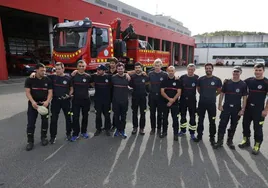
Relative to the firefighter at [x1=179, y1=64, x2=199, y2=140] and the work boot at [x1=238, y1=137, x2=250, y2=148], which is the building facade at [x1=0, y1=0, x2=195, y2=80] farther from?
the work boot at [x1=238, y1=137, x2=250, y2=148]

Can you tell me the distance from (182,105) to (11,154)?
3652 millimetres

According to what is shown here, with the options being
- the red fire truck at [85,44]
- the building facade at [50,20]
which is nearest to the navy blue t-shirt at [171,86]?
the red fire truck at [85,44]

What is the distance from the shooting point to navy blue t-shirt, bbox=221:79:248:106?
3.97 m

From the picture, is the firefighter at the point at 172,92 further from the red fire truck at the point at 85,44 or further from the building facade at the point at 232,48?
the building facade at the point at 232,48

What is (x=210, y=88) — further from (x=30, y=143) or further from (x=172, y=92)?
(x=30, y=143)

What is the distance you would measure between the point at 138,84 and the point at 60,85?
5.68 feet

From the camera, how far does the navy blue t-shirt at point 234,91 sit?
3975 mm

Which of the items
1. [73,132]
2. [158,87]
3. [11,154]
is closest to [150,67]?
[158,87]

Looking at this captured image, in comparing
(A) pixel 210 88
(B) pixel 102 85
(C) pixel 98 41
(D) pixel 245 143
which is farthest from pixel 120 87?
(C) pixel 98 41

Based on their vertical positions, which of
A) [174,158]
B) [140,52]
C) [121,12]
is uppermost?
[121,12]

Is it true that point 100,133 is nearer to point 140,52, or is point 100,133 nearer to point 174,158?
point 174,158

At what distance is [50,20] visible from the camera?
15914 mm

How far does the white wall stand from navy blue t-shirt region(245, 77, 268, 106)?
5123 centimetres

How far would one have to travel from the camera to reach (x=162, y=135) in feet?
15.6
